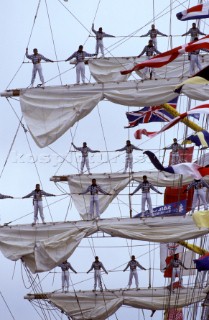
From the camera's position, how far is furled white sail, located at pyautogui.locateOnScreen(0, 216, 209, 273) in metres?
38.0

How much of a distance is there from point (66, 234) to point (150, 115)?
6.06m

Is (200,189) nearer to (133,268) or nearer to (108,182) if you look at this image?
(133,268)

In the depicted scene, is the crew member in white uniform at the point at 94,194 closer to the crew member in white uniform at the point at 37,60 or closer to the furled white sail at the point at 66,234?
the furled white sail at the point at 66,234

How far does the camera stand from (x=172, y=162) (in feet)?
142

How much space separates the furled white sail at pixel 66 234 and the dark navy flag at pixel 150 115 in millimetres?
5187

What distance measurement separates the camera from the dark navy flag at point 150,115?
141 feet

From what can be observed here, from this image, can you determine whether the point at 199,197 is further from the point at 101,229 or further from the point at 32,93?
the point at 32,93

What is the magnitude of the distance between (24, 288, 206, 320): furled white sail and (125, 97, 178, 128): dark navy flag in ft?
16.0

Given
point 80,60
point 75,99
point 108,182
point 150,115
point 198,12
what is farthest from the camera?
point 108,182

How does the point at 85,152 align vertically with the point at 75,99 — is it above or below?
below

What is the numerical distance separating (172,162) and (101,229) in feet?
18.1

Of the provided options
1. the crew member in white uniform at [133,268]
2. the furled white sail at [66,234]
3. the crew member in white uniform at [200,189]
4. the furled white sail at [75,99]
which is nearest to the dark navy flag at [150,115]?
the furled white sail at [75,99]

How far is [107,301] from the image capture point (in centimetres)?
4150

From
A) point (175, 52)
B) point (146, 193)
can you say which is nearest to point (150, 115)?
point (146, 193)
